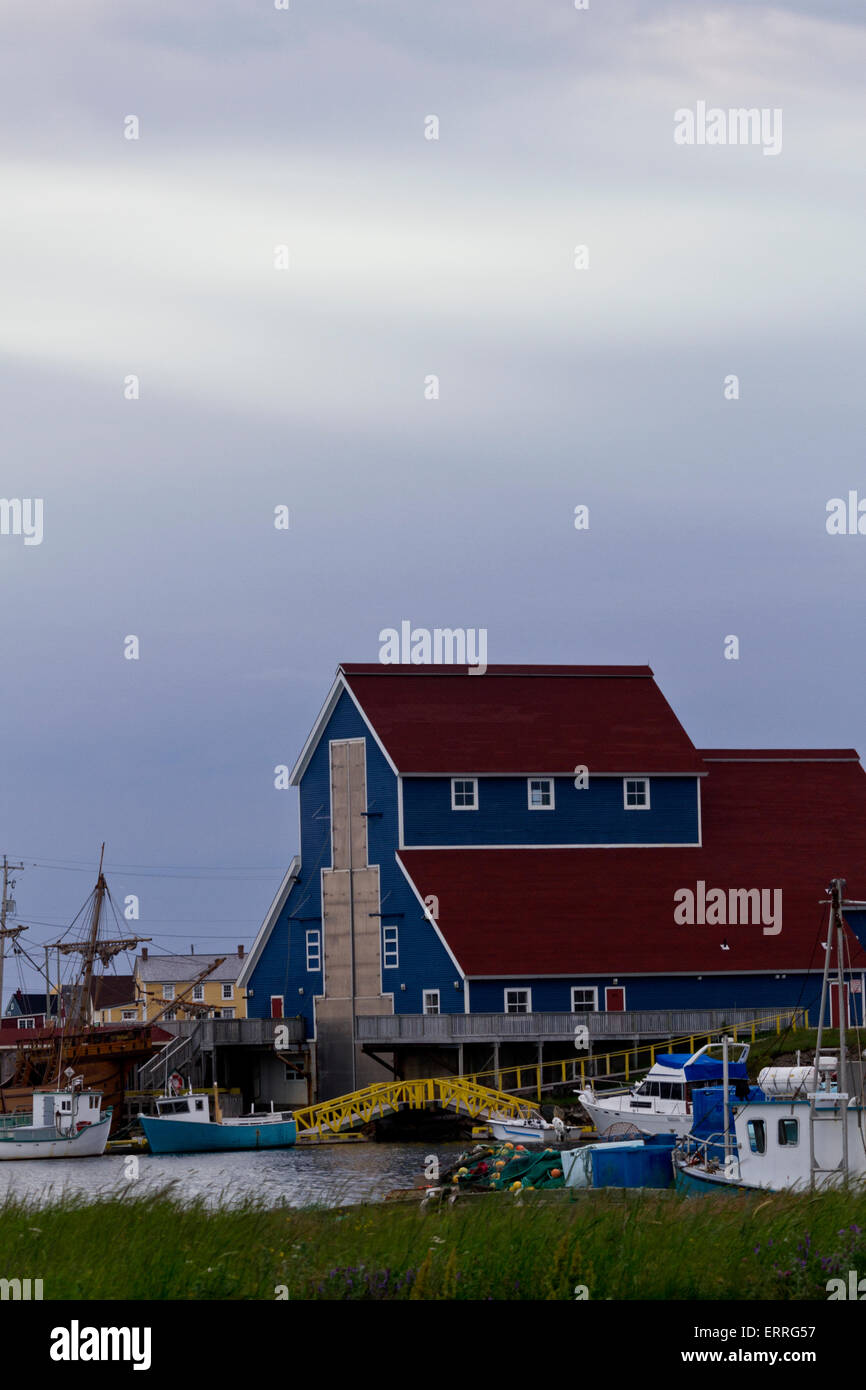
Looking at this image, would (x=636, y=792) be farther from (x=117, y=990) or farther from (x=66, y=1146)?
(x=117, y=990)

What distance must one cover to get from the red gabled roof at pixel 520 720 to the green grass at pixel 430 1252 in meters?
50.5

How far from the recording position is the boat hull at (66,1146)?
6325 centimetres

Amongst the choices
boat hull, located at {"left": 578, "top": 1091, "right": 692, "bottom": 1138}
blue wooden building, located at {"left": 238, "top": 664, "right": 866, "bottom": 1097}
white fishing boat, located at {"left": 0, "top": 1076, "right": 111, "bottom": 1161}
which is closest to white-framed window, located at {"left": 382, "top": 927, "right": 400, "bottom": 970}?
blue wooden building, located at {"left": 238, "top": 664, "right": 866, "bottom": 1097}

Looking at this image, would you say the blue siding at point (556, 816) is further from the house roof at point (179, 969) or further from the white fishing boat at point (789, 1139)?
the house roof at point (179, 969)

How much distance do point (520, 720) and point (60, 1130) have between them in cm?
2380

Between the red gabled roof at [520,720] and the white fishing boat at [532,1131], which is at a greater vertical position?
the red gabled roof at [520,720]

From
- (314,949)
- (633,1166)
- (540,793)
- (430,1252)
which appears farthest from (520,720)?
(430,1252)

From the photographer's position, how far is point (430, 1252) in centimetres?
1744

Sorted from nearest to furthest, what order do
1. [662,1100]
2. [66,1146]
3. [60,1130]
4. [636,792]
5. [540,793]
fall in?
1. [662,1100]
2. [66,1146]
3. [60,1130]
4. [540,793]
5. [636,792]

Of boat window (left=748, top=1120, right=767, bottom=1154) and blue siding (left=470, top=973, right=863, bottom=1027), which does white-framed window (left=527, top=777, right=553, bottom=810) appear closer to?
blue siding (left=470, top=973, right=863, bottom=1027)

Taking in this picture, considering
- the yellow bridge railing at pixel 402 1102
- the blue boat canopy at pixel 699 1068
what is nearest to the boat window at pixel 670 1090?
the blue boat canopy at pixel 699 1068

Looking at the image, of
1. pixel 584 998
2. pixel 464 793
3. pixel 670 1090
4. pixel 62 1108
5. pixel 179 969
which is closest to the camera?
pixel 670 1090

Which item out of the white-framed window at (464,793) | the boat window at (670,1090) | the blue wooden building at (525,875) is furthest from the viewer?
the white-framed window at (464,793)
